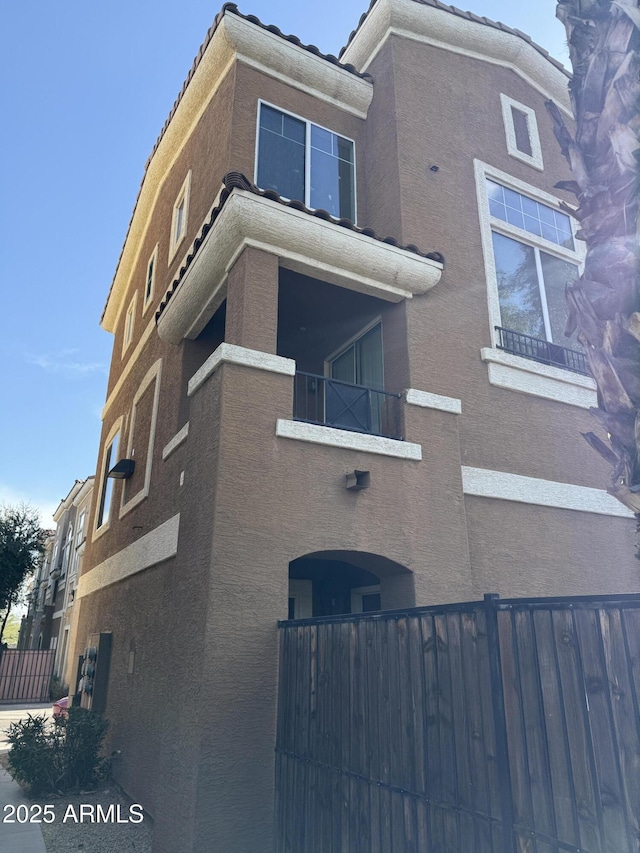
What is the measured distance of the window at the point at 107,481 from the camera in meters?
14.2

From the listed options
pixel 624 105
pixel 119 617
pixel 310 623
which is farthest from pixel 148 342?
pixel 624 105

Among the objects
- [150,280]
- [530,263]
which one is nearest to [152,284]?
[150,280]

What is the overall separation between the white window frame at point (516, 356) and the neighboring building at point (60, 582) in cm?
1910

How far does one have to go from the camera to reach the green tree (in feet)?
80.8

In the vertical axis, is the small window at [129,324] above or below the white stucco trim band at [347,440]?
above

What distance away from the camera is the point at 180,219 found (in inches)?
483

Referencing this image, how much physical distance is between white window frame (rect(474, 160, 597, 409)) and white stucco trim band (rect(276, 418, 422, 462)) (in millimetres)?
2330

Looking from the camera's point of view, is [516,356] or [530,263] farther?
[530,263]

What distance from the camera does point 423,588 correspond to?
7.01 metres

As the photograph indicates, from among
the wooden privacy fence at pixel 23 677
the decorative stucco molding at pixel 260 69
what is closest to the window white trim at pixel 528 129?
the decorative stucco molding at pixel 260 69

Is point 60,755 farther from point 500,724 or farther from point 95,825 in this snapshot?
point 500,724

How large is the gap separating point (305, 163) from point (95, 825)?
9962mm

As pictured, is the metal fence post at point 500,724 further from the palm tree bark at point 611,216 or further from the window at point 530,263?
the window at point 530,263

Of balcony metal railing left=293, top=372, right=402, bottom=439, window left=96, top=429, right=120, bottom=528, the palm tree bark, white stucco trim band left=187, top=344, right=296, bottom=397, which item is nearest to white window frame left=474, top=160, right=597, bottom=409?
balcony metal railing left=293, top=372, right=402, bottom=439
